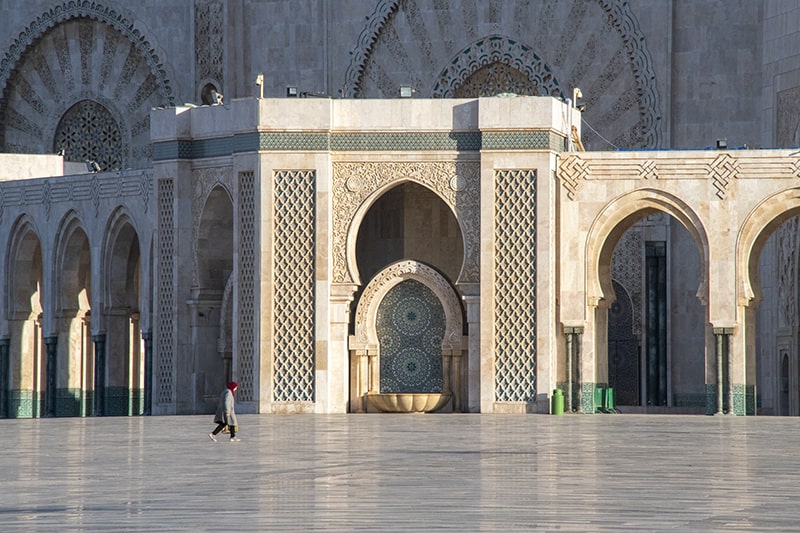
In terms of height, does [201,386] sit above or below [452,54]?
below

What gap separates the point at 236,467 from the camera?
11.7 metres

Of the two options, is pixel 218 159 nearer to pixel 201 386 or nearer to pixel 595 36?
pixel 201 386

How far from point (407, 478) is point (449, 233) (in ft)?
37.7

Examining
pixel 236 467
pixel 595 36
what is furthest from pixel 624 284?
pixel 236 467

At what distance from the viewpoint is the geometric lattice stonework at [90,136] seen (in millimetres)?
29844

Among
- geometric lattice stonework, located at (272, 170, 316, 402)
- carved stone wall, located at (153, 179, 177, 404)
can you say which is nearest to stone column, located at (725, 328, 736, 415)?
geometric lattice stonework, located at (272, 170, 316, 402)

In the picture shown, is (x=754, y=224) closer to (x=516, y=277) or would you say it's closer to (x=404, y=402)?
(x=516, y=277)

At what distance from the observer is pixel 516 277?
66.1 feet

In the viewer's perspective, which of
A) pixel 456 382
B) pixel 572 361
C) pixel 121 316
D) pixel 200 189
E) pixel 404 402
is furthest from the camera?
pixel 121 316

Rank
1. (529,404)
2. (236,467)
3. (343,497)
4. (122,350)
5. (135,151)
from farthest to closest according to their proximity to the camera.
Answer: (135,151) → (122,350) → (529,404) → (236,467) → (343,497)

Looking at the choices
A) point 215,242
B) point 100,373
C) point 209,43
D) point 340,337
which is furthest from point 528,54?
point 100,373

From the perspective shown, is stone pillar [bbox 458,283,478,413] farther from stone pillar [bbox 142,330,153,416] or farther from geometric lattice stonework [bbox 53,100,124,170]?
geometric lattice stonework [bbox 53,100,124,170]

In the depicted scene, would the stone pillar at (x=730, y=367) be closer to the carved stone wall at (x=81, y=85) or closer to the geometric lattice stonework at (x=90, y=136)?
the carved stone wall at (x=81, y=85)

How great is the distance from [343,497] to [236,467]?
2.34m
